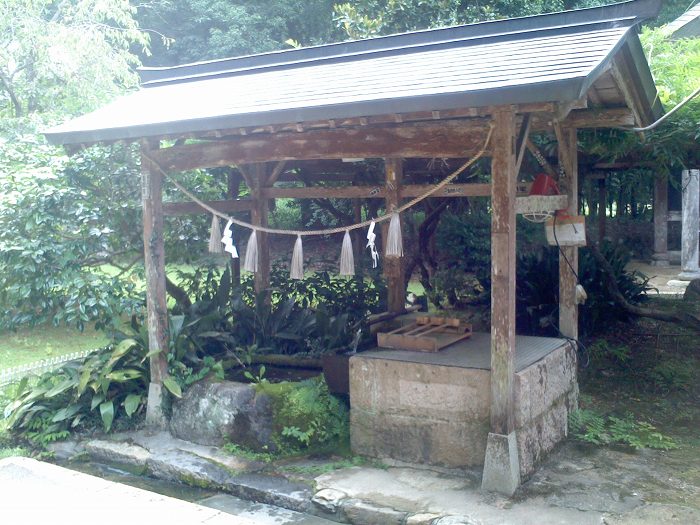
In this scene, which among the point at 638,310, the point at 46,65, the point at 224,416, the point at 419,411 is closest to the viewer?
the point at 419,411

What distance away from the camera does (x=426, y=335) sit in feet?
23.4

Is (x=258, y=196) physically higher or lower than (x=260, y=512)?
higher

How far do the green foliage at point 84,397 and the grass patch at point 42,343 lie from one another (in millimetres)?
3013

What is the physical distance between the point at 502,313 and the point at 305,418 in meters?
2.35

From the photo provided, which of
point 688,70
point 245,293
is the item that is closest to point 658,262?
point 688,70

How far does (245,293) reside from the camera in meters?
9.47

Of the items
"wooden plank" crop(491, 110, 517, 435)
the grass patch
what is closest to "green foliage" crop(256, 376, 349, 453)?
"wooden plank" crop(491, 110, 517, 435)

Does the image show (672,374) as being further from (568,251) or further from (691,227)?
(691,227)

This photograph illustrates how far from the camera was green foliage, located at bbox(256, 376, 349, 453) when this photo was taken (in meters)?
6.70

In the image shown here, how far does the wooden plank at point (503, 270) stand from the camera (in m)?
5.46

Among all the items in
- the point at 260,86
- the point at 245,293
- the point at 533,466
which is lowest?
the point at 533,466

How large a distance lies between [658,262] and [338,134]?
478 inches

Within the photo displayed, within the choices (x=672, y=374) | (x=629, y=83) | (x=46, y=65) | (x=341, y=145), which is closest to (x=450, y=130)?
(x=341, y=145)

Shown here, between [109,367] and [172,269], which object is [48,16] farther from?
[109,367]
